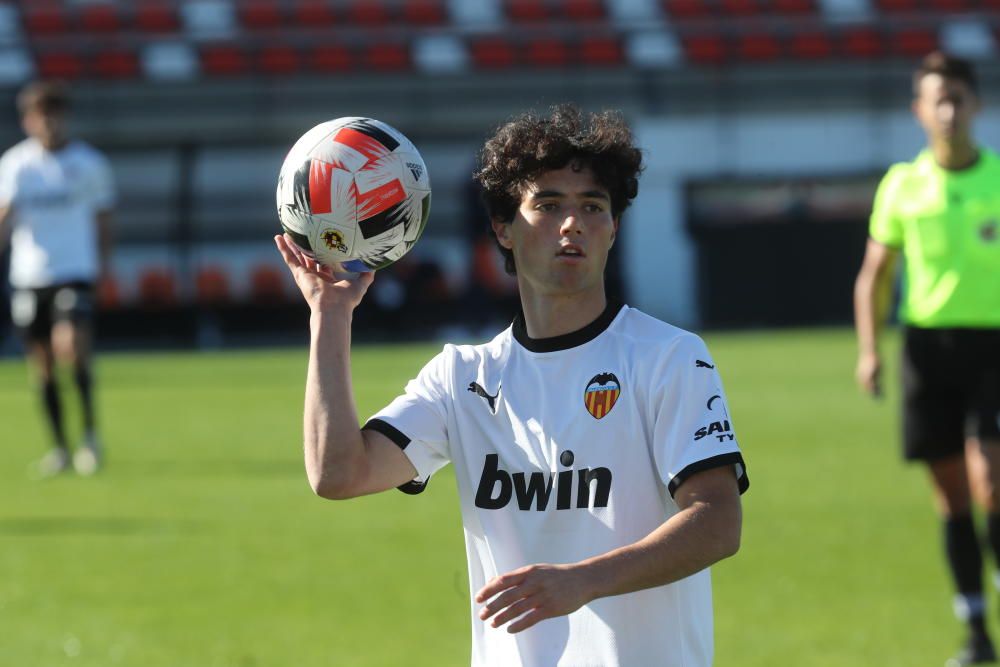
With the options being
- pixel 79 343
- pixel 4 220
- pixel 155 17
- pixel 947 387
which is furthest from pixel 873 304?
pixel 155 17

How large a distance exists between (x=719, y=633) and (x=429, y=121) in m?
26.1

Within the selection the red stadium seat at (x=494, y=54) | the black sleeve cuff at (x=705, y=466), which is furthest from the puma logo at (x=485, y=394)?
the red stadium seat at (x=494, y=54)

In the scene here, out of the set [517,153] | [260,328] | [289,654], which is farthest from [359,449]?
[260,328]

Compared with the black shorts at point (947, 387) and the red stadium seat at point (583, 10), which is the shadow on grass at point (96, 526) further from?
the red stadium seat at point (583, 10)

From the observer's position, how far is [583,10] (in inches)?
1351

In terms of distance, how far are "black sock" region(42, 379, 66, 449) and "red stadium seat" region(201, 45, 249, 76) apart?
21.4 metres

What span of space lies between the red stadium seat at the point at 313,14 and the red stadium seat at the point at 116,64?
3.51 m

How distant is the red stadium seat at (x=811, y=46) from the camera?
33.3 meters

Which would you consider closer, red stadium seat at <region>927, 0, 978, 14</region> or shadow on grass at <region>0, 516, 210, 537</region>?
shadow on grass at <region>0, 516, 210, 537</region>

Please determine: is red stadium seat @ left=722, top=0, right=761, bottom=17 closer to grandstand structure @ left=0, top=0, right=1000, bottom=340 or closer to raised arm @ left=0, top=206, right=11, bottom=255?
grandstand structure @ left=0, top=0, right=1000, bottom=340

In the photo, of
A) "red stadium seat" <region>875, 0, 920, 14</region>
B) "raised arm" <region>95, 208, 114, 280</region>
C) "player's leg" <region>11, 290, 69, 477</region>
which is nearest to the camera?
"player's leg" <region>11, 290, 69, 477</region>

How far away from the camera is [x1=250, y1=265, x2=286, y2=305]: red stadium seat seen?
101ft

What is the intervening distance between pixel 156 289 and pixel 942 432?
25.8 meters

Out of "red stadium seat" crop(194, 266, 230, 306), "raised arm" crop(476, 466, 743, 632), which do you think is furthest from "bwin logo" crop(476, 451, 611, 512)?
"red stadium seat" crop(194, 266, 230, 306)
